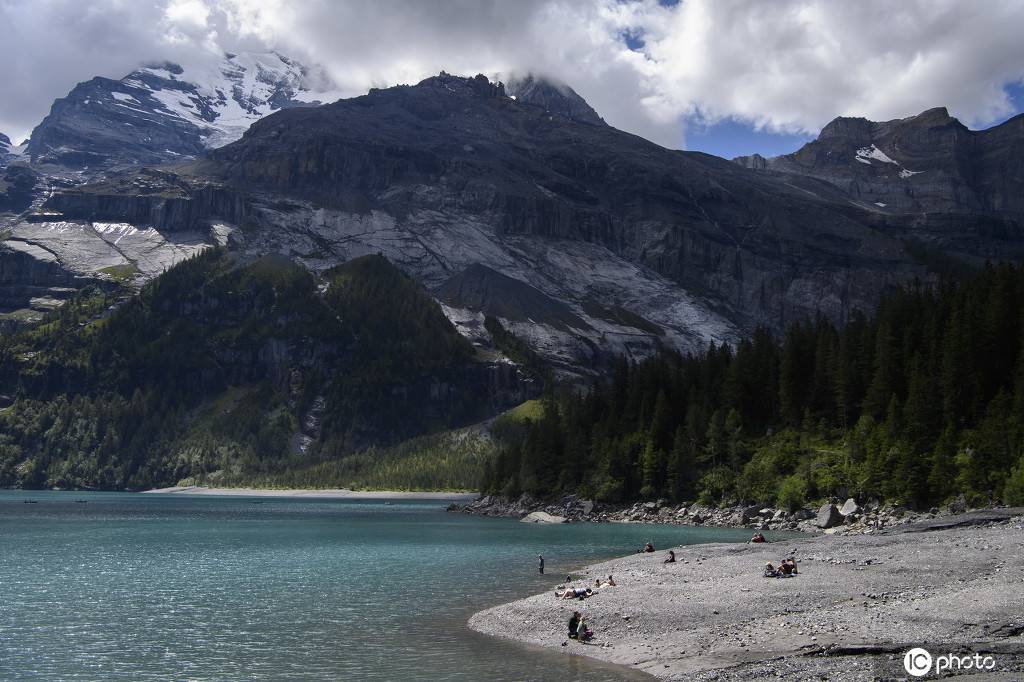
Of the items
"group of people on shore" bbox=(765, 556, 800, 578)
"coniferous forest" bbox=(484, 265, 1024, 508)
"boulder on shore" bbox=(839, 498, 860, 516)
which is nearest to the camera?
"group of people on shore" bbox=(765, 556, 800, 578)

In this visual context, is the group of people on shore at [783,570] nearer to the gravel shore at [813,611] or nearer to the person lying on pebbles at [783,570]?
the person lying on pebbles at [783,570]

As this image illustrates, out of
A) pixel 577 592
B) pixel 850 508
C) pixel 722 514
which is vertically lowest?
pixel 577 592

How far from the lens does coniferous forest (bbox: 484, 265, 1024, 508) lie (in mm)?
86312

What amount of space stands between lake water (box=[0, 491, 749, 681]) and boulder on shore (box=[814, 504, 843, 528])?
33.8 ft

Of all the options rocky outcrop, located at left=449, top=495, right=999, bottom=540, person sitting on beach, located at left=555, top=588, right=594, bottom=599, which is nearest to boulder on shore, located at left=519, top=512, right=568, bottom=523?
rocky outcrop, located at left=449, top=495, right=999, bottom=540

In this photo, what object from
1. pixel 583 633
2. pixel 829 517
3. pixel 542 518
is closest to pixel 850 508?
pixel 829 517

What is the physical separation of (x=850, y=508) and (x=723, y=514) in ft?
67.3

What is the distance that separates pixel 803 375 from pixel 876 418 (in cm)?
1588

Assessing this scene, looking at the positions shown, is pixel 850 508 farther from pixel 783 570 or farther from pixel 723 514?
pixel 783 570

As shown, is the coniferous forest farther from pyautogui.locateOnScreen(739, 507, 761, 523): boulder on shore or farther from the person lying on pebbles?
the person lying on pebbles

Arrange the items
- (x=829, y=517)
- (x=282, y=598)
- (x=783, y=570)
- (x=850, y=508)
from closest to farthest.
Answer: (x=783, y=570) < (x=282, y=598) < (x=829, y=517) < (x=850, y=508)

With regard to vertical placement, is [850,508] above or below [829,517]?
above

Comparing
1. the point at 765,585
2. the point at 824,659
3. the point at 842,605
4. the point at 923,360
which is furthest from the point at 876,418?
the point at 824,659

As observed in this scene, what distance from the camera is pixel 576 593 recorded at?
50.6m
